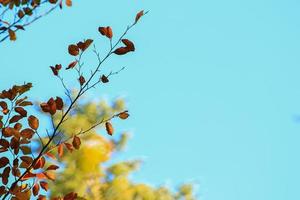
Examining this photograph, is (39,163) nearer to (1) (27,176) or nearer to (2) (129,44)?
(1) (27,176)

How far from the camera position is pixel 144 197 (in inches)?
408

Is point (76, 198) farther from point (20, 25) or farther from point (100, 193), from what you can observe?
point (100, 193)

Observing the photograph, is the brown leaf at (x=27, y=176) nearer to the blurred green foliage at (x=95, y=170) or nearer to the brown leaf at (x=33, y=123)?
the brown leaf at (x=33, y=123)

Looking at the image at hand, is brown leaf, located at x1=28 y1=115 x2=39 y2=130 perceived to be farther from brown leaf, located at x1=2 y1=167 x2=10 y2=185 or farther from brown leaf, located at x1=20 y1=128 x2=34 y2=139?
brown leaf, located at x1=2 y1=167 x2=10 y2=185

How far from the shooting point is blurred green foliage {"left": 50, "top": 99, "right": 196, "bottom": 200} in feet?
29.3

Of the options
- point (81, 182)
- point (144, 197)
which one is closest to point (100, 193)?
point (81, 182)

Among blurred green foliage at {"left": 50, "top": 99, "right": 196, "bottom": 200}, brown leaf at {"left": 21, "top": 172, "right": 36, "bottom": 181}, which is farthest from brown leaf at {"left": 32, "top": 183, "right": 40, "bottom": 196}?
blurred green foliage at {"left": 50, "top": 99, "right": 196, "bottom": 200}

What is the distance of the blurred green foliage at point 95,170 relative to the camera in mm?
8922

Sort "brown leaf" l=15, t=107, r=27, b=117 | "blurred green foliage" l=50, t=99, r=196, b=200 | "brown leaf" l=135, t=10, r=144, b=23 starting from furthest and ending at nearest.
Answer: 1. "blurred green foliage" l=50, t=99, r=196, b=200
2. "brown leaf" l=15, t=107, r=27, b=117
3. "brown leaf" l=135, t=10, r=144, b=23

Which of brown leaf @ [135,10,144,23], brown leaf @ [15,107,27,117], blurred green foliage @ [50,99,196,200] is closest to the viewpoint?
brown leaf @ [135,10,144,23]

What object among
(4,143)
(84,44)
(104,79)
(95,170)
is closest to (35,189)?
(4,143)

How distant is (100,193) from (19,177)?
777cm

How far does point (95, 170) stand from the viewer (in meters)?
9.68

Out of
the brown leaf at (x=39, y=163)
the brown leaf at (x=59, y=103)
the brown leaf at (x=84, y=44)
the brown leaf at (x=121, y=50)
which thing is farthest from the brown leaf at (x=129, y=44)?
the brown leaf at (x=39, y=163)
